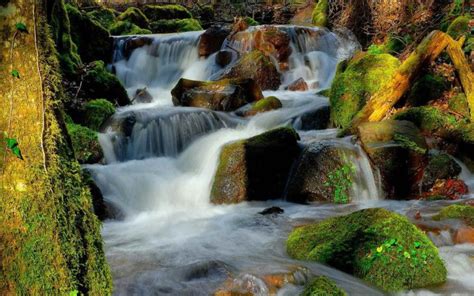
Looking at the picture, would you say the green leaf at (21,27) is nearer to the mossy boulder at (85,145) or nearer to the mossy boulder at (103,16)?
the mossy boulder at (85,145)

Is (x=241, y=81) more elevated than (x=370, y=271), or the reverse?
(x=241, y=81)

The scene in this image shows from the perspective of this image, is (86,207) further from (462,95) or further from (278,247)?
(462,95)

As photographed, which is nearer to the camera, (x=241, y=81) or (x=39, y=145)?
(x=39, y=145)

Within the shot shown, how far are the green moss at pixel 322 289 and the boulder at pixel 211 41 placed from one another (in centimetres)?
1546

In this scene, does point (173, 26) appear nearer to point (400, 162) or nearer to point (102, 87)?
point (102, 87)

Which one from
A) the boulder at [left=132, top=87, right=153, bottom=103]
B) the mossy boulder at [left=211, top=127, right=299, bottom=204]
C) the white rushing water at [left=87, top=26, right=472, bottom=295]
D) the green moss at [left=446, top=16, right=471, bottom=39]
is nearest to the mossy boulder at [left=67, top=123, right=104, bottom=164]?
the white rushing water at [left=87, top=26, right=472, bottom=295]

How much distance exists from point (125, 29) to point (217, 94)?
39.8 feet

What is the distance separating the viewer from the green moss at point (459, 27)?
11.2 metres

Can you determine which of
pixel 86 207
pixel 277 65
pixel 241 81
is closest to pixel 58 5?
pixel 241 81

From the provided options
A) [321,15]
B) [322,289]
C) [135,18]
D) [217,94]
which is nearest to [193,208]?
[322,289]

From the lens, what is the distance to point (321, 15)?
21.9 m

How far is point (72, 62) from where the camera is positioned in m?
12.5

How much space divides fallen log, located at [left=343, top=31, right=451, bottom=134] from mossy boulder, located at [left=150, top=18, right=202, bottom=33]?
15.8m

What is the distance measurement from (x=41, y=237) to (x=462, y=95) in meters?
9.59
